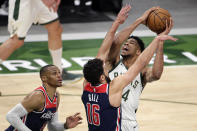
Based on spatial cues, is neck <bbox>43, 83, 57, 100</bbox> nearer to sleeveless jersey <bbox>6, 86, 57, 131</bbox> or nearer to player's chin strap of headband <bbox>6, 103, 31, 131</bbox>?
sleeveless jersey <bbox>6, 86, 57, 131</bbox>

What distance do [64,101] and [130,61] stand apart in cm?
214

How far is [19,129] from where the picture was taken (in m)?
4.74

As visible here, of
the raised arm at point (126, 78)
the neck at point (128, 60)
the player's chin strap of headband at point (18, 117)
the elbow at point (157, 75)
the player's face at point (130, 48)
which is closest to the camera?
the raised arm at point (126, 78)

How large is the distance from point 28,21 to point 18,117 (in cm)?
265

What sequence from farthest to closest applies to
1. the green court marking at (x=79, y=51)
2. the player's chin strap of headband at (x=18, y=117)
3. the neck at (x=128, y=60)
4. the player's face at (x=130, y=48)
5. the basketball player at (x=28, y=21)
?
1. the green court marking at (x=79, y=51)
2. the basketball player at (x=28, y=21)
3. the neck at (x=128, y=60)
4. the player's face at (x=130, y=48)
5. the player's chin strap of headband at (x=18, y=117)

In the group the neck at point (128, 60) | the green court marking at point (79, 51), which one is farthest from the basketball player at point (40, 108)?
the green court marking at point (79, 51)

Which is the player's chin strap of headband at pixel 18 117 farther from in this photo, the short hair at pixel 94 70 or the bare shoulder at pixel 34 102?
the short hair at pixel 94 70

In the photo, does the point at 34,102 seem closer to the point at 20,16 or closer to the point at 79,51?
the point at 20,16

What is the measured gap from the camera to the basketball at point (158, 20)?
17.0 ft

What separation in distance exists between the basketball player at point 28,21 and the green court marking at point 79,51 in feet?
3.40

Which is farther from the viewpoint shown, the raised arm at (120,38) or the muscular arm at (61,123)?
the raised arm at (120,38)

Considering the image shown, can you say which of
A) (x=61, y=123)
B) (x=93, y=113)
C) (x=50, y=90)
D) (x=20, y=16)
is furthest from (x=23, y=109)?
(x=20, y=16)

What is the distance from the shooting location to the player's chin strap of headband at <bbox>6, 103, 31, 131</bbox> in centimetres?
474

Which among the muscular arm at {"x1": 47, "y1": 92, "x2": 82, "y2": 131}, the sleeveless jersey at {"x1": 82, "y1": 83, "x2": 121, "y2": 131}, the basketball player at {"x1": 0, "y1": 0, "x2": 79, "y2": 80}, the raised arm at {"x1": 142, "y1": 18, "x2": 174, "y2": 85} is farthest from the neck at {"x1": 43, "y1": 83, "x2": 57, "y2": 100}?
the basketball player at {"x1": 0, "y1": 0, "x2": 79, "y2": 80}
